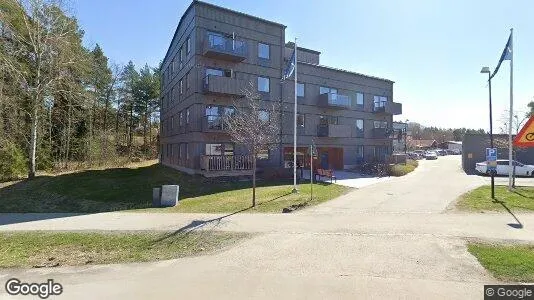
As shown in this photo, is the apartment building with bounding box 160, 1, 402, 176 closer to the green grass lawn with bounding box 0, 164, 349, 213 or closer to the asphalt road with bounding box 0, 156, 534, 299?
the green grass lawn with bounding box 0, 164, 349, 213

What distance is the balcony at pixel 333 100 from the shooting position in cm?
2991

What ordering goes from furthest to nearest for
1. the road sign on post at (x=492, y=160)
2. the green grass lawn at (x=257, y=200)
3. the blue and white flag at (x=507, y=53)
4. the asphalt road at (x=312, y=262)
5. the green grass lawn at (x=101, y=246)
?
the blue and white flag at (x=507, y=53), the road sign on post at (x=492, y=160), the green grass lawn at (x=257, y=200), the green grass lawn at (x=101, y=246), the asphalt road at (x=312, y=262)

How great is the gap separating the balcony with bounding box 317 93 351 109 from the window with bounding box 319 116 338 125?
1.20 metres

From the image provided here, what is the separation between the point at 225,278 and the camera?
21.3 ft

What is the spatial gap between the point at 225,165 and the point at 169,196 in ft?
25.1

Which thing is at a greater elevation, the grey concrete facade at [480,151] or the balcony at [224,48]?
the balcony at [224,48]

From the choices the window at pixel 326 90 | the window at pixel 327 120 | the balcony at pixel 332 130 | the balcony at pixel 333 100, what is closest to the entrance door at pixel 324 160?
the balcony at pixel 332 130

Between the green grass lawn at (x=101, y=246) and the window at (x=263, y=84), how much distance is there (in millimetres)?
17882

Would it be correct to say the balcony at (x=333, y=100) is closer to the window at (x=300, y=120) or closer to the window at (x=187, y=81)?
the window at (x=300, y=120)

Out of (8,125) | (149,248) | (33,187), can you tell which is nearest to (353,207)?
(149,248)

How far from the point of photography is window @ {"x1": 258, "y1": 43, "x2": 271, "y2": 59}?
1028 inches

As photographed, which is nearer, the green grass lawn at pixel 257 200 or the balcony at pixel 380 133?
the green grass lawn at pixel 257 200

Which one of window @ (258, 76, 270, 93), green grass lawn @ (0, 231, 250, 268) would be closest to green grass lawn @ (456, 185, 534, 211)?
green grass lawn @ (0, 231, 250, 268)

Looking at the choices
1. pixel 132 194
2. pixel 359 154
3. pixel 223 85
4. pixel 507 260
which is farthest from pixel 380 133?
pixel 507 260
